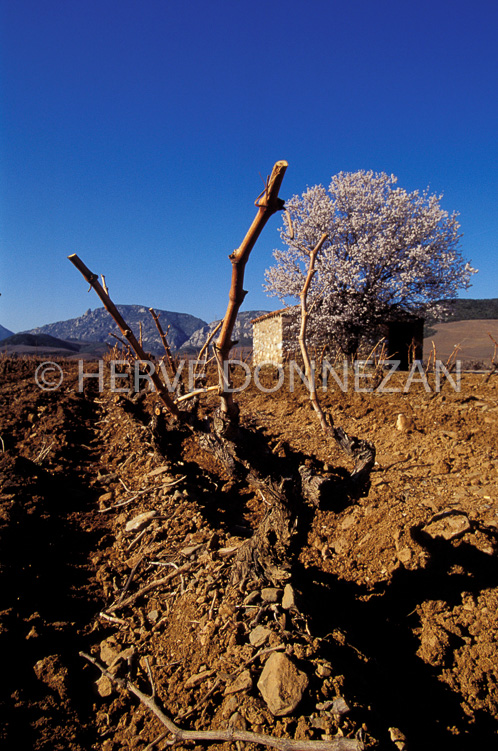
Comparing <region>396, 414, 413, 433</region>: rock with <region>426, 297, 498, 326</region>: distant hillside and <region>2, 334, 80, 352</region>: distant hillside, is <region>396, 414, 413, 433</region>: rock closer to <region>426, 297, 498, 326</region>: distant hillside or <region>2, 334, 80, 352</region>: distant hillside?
<region>426, 297, 498, 326</region>: distant hillside

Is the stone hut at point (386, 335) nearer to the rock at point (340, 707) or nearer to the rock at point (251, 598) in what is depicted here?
the rock at point (251, 598)

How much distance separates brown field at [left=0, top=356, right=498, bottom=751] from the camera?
160 cm

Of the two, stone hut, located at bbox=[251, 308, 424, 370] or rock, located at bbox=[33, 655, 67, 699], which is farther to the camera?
stone hut, located at bbox=[251, 308, 424, 370]

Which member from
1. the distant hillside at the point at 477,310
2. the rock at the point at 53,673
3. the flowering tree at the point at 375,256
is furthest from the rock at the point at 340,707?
the distant hillside at the point at 477,310

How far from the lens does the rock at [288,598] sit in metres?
1.99

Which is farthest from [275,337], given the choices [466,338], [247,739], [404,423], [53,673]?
[247,739]

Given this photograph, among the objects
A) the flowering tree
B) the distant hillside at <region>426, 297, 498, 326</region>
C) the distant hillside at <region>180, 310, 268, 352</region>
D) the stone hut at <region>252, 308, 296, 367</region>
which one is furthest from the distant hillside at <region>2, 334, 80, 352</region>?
the distant hillside at <region>426, 297, 498, 326</region>

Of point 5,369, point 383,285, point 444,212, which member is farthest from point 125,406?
point 444,212

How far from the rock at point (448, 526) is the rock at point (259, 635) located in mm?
1514

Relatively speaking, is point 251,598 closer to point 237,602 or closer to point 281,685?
point 237,602

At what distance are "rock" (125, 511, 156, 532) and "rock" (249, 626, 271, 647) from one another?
151 cm

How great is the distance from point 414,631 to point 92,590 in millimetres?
1964

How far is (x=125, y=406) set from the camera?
638 cm

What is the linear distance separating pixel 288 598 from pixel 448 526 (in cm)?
142
